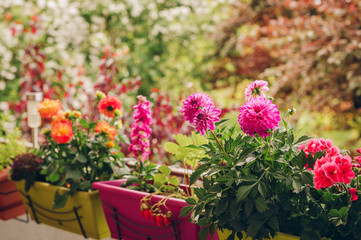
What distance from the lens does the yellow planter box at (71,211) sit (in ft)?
4.82

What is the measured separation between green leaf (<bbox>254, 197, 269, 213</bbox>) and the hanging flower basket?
1.35m

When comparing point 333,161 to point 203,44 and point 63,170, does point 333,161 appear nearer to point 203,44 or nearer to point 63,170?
point 63,170

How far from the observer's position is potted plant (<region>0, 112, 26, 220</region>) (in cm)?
185

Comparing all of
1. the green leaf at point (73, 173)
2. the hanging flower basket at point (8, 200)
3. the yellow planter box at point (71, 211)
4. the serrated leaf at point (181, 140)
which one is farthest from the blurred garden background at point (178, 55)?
the serrated leaf at point (181, 140)

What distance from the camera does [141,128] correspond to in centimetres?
142

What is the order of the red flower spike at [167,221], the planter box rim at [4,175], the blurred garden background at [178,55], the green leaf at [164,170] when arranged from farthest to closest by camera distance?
the blurred garden background at [178,55] → the planter box rim at [4,175] → the green leaf at [164,170] → the red flower spike at [167,221]

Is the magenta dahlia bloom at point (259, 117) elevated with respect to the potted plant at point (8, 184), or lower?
elevated

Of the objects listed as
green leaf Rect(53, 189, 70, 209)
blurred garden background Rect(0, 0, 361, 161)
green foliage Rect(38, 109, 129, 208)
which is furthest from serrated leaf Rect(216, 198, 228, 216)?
blurred garden background Rect(0, 0, 361, 161)

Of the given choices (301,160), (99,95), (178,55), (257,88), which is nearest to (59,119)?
(99,95)

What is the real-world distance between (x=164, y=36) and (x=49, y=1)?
136 cm

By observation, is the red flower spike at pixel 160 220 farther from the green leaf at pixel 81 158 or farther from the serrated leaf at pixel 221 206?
the green leaf at pixel 81 158

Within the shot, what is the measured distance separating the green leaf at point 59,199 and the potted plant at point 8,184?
0.46 meters

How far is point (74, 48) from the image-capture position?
4.25m

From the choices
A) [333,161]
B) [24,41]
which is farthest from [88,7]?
[333,161]
